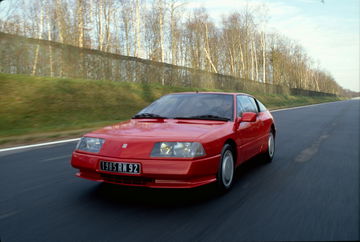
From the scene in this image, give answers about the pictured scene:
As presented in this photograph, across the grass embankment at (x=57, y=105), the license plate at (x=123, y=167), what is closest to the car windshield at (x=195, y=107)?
the license plate at (x=123, y=167)

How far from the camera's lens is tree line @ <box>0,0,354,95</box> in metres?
30.5

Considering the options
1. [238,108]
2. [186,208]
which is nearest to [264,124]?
[238,108]

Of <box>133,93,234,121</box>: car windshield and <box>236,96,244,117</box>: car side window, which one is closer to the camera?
<box>133,93,234,121</box>: car windshield

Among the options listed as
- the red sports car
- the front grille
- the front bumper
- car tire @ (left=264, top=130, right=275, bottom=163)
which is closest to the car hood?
the red sports car

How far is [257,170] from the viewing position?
5.30m

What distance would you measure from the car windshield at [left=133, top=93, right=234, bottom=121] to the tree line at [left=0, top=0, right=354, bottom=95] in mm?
8384

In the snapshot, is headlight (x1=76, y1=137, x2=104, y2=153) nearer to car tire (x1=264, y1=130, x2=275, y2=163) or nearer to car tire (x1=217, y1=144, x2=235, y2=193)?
car tire (x1=217, y1=144, x2=235, y2=193)

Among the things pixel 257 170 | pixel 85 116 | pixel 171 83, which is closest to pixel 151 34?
pixel 171 83

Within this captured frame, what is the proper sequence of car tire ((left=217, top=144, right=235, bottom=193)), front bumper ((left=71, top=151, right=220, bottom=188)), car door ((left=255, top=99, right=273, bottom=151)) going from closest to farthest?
front bumper ((left=71, top=151, right=220, bottom=188))
car tire ((left=217, top=144, right=235, bottom=193))
car door ((left=255, top=99, right=273, bottom=151))

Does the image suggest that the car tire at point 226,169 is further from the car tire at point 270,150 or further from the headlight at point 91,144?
the car tire at point 270,150

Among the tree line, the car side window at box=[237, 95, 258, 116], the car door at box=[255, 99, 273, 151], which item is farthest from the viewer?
the tree line

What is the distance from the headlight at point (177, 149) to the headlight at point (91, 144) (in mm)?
673

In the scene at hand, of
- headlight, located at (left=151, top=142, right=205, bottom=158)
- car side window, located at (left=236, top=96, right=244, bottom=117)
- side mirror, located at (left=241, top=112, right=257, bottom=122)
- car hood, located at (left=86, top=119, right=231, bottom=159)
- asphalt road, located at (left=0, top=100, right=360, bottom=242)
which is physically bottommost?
asphalt road, located at (left=0, top=100, right=360, bottom=242)

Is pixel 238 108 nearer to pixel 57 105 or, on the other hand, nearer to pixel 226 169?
pixel 226 169
